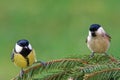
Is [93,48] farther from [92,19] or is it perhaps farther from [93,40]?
[92,19]

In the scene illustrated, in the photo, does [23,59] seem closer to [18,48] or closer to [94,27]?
[18,48]

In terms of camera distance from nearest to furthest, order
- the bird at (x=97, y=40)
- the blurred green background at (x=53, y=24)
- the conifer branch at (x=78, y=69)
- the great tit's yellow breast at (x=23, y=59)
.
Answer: the conifer branch at (x=78, y=69)
the great tit's yellow breast at (x=23, y=59)
the bird at (x=97, y=40)
the blurred green background at (x=53, y=24)

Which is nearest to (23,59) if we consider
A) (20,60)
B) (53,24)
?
(20,60)

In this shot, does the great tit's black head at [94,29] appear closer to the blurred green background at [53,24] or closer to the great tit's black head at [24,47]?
the great tit's black head at [24,47]

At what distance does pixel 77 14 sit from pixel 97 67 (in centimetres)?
477

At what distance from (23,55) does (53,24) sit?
399 cm

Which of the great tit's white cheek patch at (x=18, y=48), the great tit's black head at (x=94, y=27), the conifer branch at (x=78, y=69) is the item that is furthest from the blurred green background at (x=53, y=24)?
the conifer branch at (x=78, y=69)

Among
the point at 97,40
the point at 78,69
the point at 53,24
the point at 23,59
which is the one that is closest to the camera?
the point at 78,69

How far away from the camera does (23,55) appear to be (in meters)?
2.55

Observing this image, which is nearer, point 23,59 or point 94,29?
point 23,59

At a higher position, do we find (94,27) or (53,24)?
(94,27)

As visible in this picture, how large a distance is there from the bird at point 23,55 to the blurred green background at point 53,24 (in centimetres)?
258

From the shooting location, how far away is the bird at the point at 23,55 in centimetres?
249

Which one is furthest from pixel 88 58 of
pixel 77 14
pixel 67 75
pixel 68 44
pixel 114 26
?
pixel 77 14
